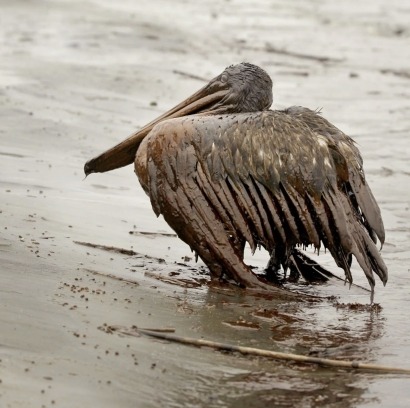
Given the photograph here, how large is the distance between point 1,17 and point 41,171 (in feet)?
26.7

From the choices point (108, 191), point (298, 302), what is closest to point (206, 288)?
point (298, 302)

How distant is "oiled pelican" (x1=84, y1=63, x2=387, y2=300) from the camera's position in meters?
7.46

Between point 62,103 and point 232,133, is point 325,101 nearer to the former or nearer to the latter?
point 62,103

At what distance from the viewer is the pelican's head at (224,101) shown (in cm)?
821

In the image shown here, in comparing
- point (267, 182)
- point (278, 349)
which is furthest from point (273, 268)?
point (278, 349)

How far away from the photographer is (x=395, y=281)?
328 inches

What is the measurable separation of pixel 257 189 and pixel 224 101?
0.97 metres

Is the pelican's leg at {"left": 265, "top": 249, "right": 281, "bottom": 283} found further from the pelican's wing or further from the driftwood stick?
the driftwood stick

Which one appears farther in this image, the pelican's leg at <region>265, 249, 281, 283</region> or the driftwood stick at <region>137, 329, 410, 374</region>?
the pelican's leg at <region>265, 249, 281, 283</region>

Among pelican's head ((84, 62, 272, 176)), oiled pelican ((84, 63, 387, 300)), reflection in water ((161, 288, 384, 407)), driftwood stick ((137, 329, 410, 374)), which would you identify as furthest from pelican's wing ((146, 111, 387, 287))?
driftwood stick ((137, 329, 410, 374))

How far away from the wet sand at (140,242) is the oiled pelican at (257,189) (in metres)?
0.33

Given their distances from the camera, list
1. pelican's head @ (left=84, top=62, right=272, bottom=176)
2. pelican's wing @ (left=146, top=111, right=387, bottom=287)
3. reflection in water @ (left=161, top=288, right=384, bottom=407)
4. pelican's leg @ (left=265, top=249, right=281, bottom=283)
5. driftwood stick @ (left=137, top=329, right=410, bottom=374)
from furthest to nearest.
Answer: pelican's head @ (left=84, top=62, right=272, bottom=176) → pelican's leg @ (left=265, top=249, right=281, bottom=283) → pelican's wing @ (left=146, top=111, right=387, bottom=287) → driftwood stick @ (left=137, top=329, right=410, bottom=374) → reflection in water @ (left=161, top=288, right=384, bottom=407)

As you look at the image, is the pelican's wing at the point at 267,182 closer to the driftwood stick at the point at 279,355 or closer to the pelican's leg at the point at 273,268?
the pelican's leg at the point at 273,268

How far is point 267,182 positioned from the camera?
7.46 m
